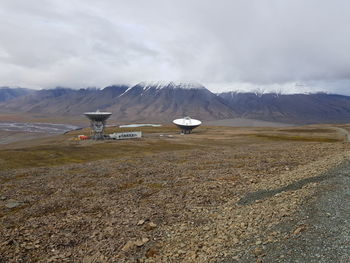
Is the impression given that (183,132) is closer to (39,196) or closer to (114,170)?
(114,170)

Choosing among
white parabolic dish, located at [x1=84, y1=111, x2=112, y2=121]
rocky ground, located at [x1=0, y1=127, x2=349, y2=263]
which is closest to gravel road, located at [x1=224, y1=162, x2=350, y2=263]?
rocky ground, located at [x1=0, y1=127, x2=349, y2=263]

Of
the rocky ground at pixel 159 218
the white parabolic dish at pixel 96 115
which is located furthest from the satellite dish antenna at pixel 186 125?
the rocky ground at pixel 159 218

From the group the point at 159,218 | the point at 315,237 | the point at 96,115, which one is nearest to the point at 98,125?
the point at 96,115

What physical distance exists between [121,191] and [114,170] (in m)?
12.2

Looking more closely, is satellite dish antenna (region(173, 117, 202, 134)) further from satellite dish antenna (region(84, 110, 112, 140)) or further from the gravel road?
the gravel road

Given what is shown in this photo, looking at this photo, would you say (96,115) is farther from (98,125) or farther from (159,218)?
(159,218)

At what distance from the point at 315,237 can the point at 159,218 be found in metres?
9.66

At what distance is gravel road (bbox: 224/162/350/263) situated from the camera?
10.3m

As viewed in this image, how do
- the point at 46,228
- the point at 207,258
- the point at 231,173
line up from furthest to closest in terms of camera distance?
1. the point at 231,173
2. the point at 46,228
3. the point at 207,258

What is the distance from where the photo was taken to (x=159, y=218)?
1811 centimetres

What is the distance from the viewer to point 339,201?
14.7 metres

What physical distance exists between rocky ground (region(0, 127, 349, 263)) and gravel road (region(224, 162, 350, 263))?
105 millimetres

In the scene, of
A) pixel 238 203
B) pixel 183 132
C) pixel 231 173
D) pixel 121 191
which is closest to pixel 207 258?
pixel 238 203

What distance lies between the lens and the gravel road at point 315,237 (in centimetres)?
1030
